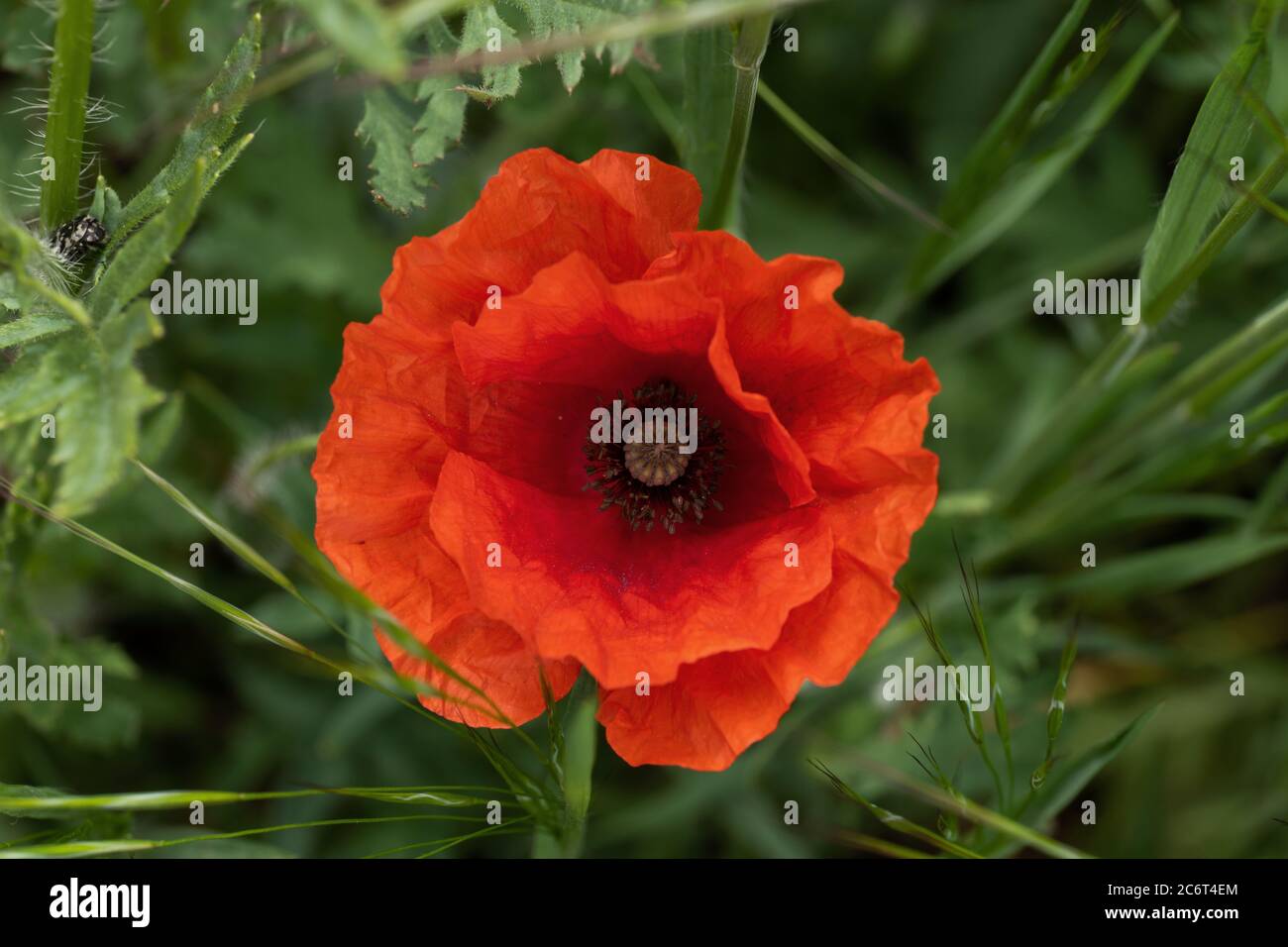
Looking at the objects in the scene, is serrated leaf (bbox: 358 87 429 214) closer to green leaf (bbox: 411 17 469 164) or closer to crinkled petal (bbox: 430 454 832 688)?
green leaf (bbox: 411 17 469 164)

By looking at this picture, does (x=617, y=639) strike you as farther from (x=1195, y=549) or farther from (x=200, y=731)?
(x=200, y=731)

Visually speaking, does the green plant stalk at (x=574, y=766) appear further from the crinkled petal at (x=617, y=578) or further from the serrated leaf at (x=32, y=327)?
the serrated leaf at (x=32, y=327)

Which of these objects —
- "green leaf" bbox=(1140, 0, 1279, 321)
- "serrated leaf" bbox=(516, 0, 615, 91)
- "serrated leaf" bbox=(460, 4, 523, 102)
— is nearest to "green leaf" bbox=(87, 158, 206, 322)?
"serrated leaf" bbox=(460, 4, 523, 102)

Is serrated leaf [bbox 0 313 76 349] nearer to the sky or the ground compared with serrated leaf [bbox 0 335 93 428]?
nearer to the sky

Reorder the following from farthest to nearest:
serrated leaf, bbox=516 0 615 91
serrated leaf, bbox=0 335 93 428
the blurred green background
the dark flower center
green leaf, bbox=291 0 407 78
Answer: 1. the blurred green background
2. the dark flower center
3. serrated leaf, bbox=516 0 615 91
4. serrated leaf, bbox=0 335 93 428
5. green leaf, bbox=291 0 407 78

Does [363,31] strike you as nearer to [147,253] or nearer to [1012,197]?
[147,253]

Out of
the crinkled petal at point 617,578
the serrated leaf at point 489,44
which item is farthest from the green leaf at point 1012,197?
the serrated leaf at point 489,44
